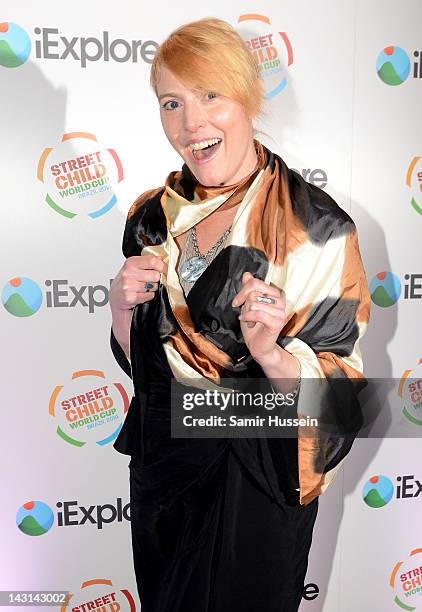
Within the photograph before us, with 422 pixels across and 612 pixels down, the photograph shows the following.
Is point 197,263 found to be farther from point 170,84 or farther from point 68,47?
point 68,47

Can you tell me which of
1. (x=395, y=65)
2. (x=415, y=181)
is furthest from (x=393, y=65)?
(x=415, y=181)

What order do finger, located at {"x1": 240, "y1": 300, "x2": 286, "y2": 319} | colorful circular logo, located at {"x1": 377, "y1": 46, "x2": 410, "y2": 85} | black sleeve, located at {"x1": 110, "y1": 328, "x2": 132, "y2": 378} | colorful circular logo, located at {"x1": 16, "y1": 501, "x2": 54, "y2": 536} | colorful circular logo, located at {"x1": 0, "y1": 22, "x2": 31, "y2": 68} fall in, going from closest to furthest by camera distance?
finger, located at {"x1": 240, "y1": 300, "x2": 286, "y2": 319}, black sleeve, located at {"x1": 110, "y1": 328, "x2": 132, "y2": 378}, colorful circular logo, located at {"x1": 0, "y1": 22, "x2": 31, "y2": 68}, colorful circular logo, located at {"x1": 377, "y1": 46, "x2": 410, "y2": 85}, colorful circular logo, located at {"x1": 16, "y1": 501, "x2": 54, "y2": 536}

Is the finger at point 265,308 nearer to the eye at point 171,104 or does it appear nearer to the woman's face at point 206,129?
the woman's face at point 206,129

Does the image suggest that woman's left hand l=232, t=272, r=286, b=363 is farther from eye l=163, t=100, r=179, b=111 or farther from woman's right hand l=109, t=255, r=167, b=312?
eye l=163, t=100, r=179, b=111

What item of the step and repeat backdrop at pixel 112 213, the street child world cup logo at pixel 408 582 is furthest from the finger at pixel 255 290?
the street child world cup logo at pixel 408 582

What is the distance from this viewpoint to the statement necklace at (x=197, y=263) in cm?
121

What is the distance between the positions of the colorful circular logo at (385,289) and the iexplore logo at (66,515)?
3.36 ft

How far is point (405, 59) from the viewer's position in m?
1.73

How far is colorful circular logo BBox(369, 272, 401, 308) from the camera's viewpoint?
186 centimetres

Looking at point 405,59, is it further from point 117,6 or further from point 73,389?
point 73,389

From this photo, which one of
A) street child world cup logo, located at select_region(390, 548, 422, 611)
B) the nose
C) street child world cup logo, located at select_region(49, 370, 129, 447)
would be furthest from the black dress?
street child world cup logo, located at select_region(390, 548, 422, 611)

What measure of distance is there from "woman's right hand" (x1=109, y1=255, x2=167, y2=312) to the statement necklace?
4 centimetres

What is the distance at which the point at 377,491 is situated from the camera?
2.01 meters

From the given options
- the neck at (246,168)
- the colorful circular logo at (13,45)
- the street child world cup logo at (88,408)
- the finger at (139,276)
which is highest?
the colorful circular logo at (13,45)
